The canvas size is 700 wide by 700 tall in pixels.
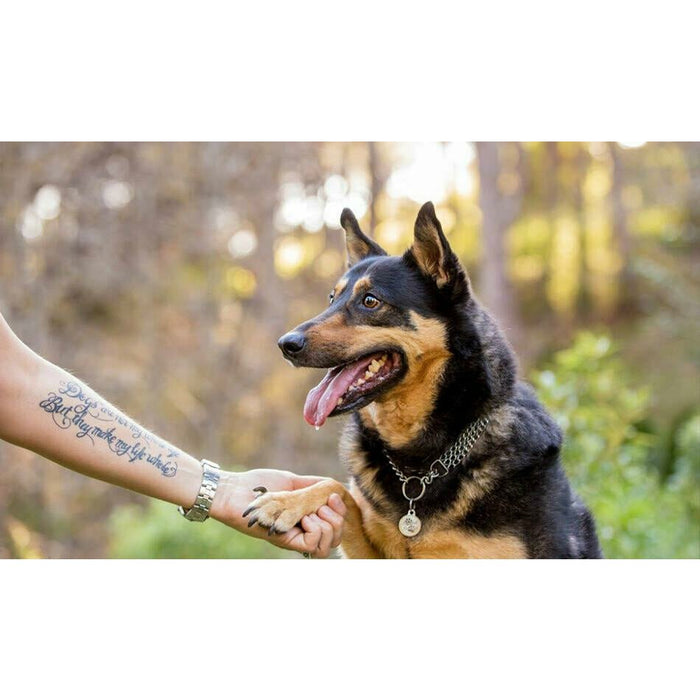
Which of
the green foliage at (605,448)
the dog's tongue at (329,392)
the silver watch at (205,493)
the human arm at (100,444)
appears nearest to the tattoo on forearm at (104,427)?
the human arm at (100,444)

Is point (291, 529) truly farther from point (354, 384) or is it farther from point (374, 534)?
point (354, 384)

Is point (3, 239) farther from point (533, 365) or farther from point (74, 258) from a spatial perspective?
point (533, 365)

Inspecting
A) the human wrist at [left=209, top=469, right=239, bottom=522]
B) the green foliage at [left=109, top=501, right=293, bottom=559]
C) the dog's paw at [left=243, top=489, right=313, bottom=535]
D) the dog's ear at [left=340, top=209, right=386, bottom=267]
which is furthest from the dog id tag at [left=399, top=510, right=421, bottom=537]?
the green foliage at [left=109, top=501, right=293, bottom=559]

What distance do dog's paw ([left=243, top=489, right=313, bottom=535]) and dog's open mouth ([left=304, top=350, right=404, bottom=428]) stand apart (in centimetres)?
30

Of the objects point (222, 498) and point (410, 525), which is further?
point (410, 525)

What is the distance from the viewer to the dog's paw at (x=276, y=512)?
114 inches

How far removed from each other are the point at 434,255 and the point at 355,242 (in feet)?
1.78

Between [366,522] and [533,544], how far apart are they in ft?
2.18

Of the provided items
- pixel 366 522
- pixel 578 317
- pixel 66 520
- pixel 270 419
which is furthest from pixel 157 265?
pixel 366 522

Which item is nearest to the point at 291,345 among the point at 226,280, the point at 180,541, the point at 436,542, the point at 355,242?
the point at 355,242

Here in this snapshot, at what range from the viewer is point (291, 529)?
2.93m

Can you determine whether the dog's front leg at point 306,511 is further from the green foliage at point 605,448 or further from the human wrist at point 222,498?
the green foliage at point 605,448

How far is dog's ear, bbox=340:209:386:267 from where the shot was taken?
358 centimetres

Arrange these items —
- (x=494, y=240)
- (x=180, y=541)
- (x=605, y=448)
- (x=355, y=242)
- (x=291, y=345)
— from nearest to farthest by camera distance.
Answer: (x=291, y=345) < (x=355, y=242) < (x=605, y=448) < (x=180, y=541) < (x=494, y=240)
